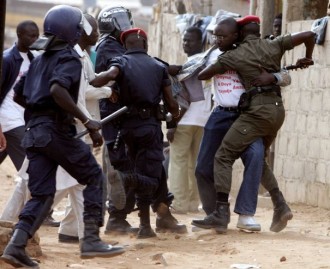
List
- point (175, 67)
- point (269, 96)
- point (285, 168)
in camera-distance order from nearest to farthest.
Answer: point (269, 96) → point (175, 67) → point (285, 168)

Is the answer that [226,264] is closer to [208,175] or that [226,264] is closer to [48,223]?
[208,175]

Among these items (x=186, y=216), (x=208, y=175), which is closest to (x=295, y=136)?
(x=186, y=216)

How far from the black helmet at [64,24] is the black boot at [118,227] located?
2602 millimetres

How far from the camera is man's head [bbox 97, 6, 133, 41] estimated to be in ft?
33.7

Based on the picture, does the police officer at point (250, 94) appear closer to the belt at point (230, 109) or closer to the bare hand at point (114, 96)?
the belt at point (230, 109)

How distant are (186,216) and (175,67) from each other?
5.97ft

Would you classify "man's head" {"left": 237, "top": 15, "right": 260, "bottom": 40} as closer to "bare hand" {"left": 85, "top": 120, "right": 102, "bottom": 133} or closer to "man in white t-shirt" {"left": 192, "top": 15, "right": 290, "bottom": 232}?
"man in white t-shirt" {"left": 192, "top": 15, "right": 290, "bottom": 232}

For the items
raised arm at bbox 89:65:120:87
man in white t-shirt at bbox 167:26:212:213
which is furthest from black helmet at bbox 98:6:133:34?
man in white t-shirt at bbox 167:26:212:213

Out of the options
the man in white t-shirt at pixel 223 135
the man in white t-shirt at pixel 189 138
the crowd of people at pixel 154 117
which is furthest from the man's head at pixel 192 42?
the man in white t-shirt at pixel 223 135

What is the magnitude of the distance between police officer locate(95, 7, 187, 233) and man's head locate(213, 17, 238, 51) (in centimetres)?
84

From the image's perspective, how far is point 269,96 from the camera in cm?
998

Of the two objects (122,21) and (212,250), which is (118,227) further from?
(122,21)

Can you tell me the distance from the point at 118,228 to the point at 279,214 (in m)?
1.42

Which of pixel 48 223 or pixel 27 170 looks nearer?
pixel 27 170
